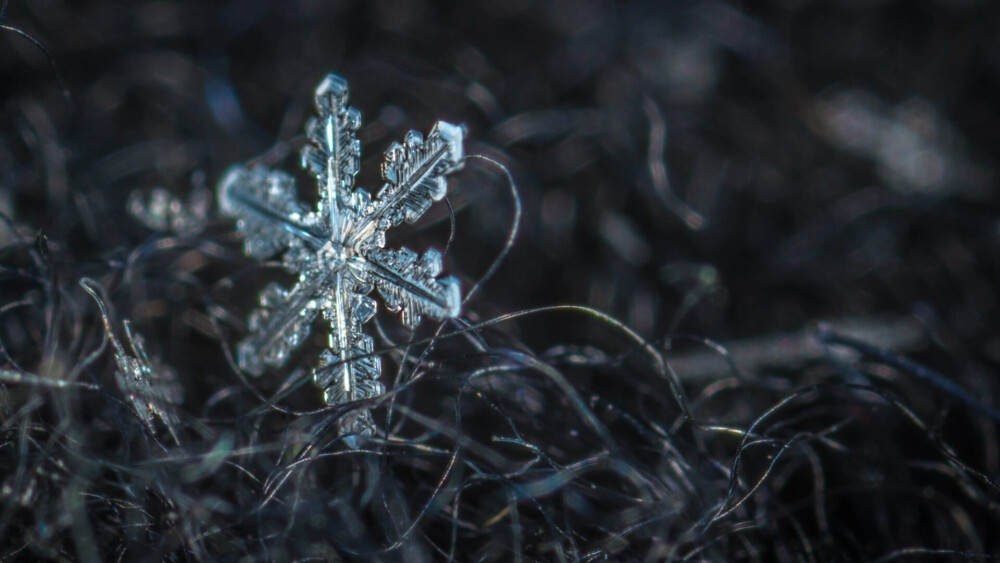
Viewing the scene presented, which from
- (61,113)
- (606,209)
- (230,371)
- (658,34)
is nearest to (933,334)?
(606,209)

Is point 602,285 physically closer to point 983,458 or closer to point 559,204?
point 559,204

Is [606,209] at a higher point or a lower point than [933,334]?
higher

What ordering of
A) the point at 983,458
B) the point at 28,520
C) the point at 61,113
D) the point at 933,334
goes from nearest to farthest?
the point at 28,520
the point at 983,458
the point at 933,334
the point at 61,113

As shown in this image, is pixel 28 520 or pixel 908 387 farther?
pixel 908 387

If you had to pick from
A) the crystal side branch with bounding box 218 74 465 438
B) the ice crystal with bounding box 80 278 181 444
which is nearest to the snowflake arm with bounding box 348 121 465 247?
the crystal side branch with bounding box 218 74 465 438

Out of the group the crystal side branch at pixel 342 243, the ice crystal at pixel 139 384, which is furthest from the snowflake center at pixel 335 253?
the ice crystal at pixel 139 384

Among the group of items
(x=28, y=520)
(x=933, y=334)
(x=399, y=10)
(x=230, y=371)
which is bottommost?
(x=28, y=520)

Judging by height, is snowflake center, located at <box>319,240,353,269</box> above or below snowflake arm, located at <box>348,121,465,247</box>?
below

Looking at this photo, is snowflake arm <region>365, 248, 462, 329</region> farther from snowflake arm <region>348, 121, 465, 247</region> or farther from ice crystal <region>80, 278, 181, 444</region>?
ice crystal <region>80, 278, 181, 444</region>
